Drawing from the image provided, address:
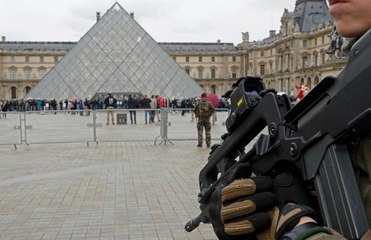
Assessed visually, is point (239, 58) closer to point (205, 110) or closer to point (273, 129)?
point (205, 110)

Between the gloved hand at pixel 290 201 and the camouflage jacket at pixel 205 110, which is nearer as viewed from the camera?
the gloved hand at pixel 290 201

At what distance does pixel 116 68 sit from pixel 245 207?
36890mm

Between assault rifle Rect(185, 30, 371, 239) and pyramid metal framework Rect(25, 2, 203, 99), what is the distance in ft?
112

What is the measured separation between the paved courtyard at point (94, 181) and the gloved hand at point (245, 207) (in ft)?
10.2

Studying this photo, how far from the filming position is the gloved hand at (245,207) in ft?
3.70

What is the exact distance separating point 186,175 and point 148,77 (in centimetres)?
2941

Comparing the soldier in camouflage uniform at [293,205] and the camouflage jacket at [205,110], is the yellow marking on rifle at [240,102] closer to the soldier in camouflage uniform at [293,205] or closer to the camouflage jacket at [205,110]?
the soldier in camouflage uniform at [293,205]

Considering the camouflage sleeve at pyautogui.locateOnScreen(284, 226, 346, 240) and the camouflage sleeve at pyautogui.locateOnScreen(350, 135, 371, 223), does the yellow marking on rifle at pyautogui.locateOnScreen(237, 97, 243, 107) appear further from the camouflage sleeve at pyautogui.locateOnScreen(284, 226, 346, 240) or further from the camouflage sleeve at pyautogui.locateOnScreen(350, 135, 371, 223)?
the camouflage sleeve at pyautogui.locateOnScreen(284, 226, 346, 240)

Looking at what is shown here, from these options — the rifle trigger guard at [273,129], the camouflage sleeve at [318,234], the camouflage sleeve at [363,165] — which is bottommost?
the camouflage sleeve at [318,234]

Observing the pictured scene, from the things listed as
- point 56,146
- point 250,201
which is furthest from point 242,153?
point 56,146

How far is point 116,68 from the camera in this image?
37.2 m

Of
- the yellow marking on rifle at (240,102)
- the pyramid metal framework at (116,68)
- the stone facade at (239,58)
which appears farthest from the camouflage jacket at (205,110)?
the stone facade at (239,58)

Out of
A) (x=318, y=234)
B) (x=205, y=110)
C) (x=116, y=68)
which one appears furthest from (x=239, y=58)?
(x=318, y=234)

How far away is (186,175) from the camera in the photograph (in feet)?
24.7
